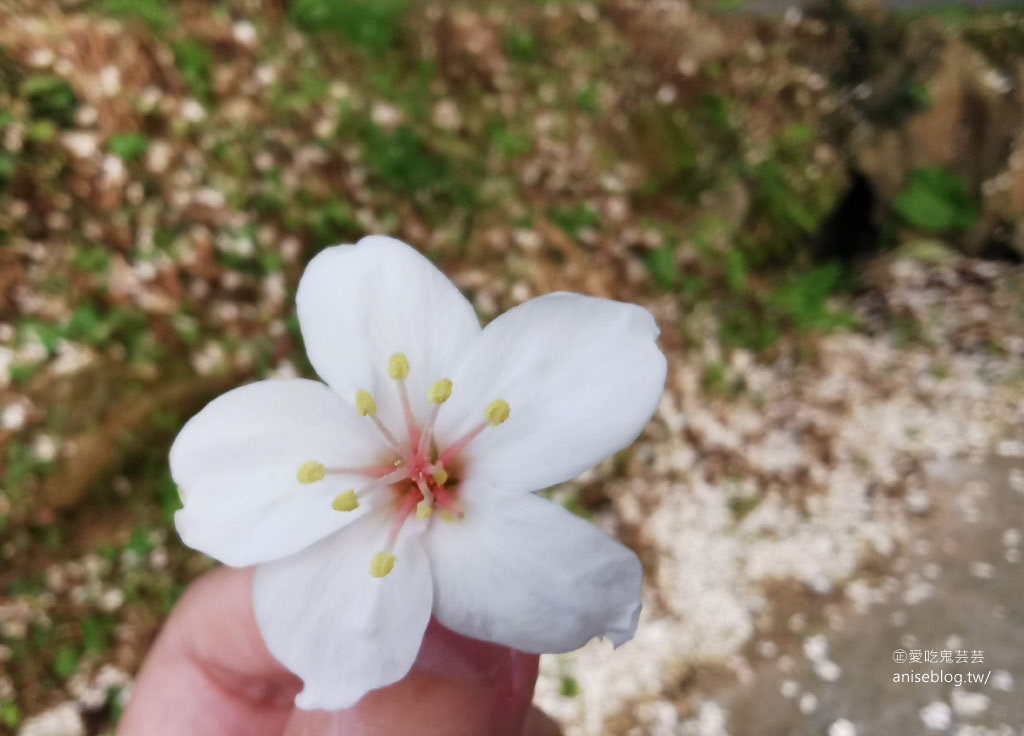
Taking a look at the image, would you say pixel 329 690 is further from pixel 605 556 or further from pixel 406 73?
pixel 406 73

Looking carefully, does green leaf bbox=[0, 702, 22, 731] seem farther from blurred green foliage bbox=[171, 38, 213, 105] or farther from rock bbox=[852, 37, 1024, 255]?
rock bbox=[852, 37, 1024, 255]

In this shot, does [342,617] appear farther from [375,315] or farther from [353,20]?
[353,20]

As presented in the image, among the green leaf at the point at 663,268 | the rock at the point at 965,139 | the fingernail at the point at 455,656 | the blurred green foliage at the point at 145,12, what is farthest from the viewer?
the rock at the point at 965,139

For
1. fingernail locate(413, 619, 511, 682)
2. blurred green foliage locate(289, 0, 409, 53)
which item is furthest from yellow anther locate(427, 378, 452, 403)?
blurred green foliage locate(289, 0, 409, 53)

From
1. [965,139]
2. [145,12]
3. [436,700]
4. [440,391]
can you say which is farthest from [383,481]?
[965,139]

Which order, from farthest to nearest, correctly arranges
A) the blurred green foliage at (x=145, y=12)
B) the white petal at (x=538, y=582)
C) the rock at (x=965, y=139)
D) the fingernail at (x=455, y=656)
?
1. the rock at (x=965, y=139)
2. the blurred green foliage at (x=145, y=12)
3. the fingernail at (x=455, y=656)
4. the white petal at (x=538, y=582)

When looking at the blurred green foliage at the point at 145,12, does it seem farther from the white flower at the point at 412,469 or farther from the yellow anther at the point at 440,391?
the yellow anther at the point at 440,391

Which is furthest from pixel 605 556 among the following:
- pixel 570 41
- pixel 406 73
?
pixel 570 41

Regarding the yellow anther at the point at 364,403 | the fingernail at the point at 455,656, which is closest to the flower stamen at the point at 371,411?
the yellow anther at the point at 364,403

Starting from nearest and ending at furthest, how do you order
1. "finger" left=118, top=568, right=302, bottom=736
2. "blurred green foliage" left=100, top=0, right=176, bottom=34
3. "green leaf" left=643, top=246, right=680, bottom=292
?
"finger" left=118, top=568, right=302, bottom=736, "blurred green foliage" left=100, top=0, right=176, bottom=34, "green leaf" left=643, top=246, right=680, bottom=292
